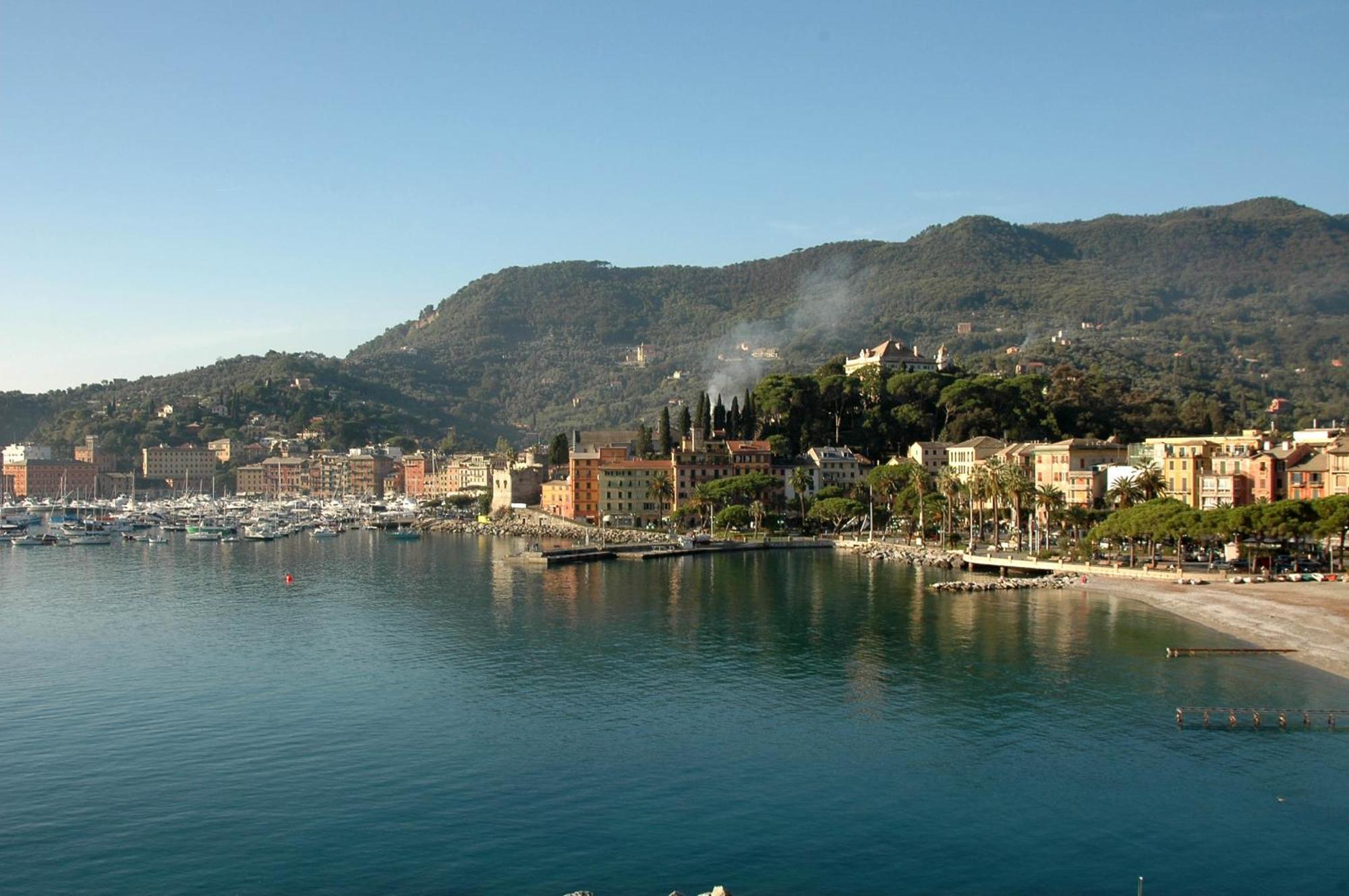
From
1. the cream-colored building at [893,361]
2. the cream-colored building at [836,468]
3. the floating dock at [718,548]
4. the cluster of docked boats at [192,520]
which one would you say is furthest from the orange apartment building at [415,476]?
the floating dock at [718,548]

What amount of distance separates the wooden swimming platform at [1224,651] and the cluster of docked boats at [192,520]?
73137 millimetres

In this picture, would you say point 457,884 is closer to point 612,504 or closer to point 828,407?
point 612,504

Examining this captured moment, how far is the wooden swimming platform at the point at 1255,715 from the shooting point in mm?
28750

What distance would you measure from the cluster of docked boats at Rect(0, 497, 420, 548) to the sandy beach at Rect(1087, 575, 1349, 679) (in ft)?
213

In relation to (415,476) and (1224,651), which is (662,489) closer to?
(1224,651)

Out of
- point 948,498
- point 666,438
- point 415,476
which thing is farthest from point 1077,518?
point 415,476

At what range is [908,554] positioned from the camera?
71.6 meters

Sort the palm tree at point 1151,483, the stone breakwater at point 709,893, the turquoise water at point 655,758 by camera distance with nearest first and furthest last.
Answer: the stone breakwater at point 709,893 < the turquoise water at point 655,758 < the palm tree at point 1151,483

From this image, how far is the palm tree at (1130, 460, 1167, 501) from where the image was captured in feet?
218

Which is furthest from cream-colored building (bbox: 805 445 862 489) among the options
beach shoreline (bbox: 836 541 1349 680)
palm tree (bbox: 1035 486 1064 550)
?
beach shoreline (bbox: 836 541 1349 680)

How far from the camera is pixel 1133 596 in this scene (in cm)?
5053

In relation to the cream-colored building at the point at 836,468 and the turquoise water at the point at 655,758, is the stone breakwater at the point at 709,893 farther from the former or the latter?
the cream-colored building at the point at 836,468

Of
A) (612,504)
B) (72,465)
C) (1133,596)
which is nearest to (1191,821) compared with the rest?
(1133,596)

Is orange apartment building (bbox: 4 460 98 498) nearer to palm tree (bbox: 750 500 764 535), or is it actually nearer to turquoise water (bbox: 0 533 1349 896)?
palm tree (bbox: 750 500 764 535)
